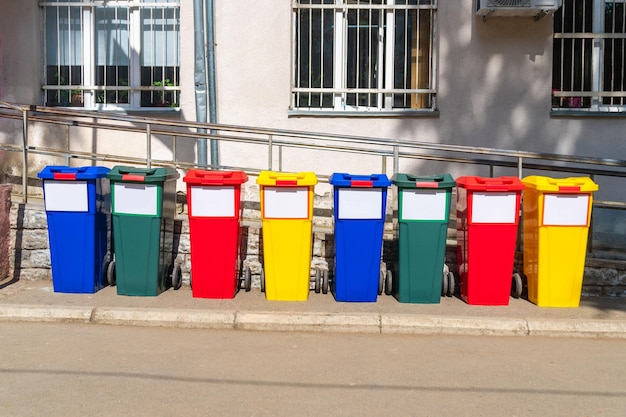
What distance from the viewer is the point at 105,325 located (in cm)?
708

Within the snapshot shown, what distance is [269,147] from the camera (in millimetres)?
8688

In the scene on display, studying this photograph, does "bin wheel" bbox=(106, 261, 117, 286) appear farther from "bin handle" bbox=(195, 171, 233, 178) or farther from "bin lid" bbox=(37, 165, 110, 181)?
"bin handle" bbox=(195, 171, 233, 178)

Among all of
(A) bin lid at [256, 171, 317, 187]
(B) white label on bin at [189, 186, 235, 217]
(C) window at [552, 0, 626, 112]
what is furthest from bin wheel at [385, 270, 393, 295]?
(C) window at [552, 0, 626, 112]

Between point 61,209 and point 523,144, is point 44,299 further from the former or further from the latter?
point 523,144

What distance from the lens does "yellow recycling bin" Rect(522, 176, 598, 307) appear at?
24.3 feet

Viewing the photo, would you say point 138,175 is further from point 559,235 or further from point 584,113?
point 584,113

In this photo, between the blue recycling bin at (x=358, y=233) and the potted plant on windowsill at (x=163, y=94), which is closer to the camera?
the blue recycling bin at (x=358, y=233)

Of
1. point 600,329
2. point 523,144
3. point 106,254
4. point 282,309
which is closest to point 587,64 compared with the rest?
point 523,144

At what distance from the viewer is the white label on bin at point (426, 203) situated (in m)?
7.44

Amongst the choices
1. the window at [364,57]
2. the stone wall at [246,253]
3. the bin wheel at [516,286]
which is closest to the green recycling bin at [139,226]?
the stone wall at [246,253]

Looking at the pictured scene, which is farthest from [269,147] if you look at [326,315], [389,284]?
[326,315]

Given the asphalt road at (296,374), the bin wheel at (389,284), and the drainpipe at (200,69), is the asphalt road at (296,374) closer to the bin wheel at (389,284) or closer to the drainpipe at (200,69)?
the bin wheel at (389,284)

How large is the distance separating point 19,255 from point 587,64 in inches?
295

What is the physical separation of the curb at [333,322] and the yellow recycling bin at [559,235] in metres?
0.57
